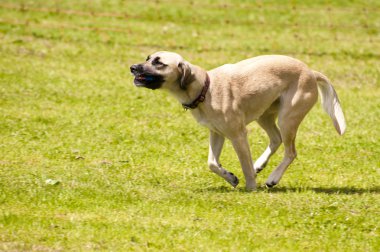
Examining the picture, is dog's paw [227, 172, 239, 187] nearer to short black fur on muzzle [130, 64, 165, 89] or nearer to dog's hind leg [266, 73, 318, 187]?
dog's hind leg [266, 73, 318, 187]

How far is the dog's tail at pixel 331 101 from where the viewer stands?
34.0ft

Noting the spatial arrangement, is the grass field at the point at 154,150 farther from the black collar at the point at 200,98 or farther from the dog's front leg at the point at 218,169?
the black collar at the point at 200,98

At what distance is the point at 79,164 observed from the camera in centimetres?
1068

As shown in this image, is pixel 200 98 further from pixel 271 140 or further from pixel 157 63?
A: pixel 271 140

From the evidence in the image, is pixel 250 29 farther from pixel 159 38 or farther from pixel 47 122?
pixel 47 122

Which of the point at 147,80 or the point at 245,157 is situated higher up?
the point at 147,80

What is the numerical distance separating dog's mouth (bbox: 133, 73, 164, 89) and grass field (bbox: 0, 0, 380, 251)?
1.23 meters

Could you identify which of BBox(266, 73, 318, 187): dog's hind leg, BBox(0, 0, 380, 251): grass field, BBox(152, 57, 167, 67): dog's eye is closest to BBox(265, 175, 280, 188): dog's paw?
BBox(266, 73, 318, 187): dog's hind leg

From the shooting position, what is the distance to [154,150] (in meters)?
11.6

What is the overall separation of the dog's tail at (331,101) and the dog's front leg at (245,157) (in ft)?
4.66

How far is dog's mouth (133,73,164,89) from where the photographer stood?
30.8 feet

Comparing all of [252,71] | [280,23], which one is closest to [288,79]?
[252,71]

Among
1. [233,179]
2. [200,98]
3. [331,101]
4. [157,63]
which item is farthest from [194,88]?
[331,101]

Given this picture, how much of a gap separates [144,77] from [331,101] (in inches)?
105
